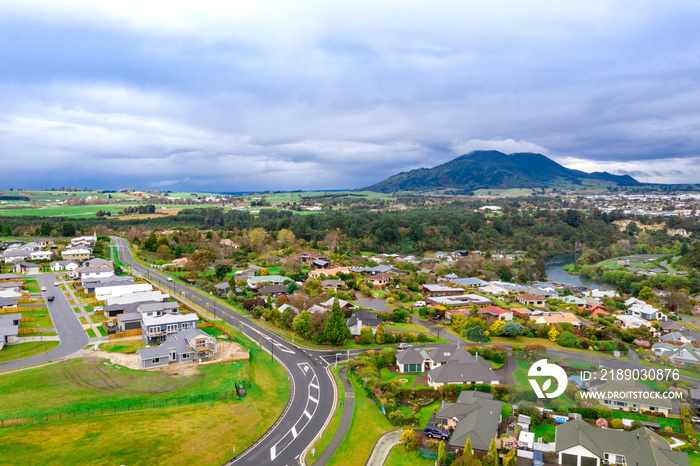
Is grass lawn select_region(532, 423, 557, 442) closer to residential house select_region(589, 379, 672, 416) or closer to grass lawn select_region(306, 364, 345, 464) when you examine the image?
residential house select_region(589, 379, 672, 416)

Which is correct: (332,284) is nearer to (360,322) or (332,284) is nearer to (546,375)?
(360,322)

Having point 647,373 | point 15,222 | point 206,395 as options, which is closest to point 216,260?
point 206,395

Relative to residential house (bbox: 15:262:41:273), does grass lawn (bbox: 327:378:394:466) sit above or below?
below

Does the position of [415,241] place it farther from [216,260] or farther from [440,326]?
[440,326]

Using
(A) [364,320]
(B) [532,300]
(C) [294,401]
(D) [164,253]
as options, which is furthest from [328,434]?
(D) [164,253]

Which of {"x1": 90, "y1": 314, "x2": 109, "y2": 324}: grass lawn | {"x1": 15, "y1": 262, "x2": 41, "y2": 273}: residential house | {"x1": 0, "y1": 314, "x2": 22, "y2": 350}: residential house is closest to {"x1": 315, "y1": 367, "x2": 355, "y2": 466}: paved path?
{"x1": 90, "y1": 314, "x2": 109, "y2": 324}: grass lawn

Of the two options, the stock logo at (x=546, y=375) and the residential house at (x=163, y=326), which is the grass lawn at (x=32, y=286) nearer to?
the residential house at (x=163, y=326)
